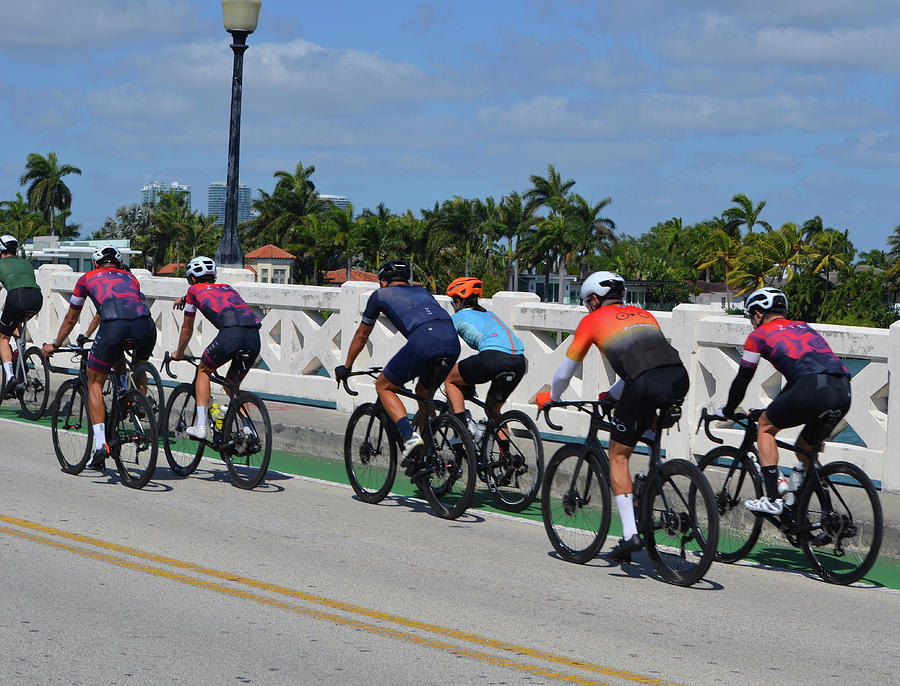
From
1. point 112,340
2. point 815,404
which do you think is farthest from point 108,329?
point 815,404

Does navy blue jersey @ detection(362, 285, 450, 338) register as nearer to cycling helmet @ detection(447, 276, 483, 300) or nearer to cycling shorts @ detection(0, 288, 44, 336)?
cycling helmet @ detection(447, 276, 483, 300)

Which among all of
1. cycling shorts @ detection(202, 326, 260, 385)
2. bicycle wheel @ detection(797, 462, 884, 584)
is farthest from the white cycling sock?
cycling shorts @ detection(202, 326, 260, 385)

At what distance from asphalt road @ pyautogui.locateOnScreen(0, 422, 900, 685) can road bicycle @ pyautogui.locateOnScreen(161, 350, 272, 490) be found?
77cm

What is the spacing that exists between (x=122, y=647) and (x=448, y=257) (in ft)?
351

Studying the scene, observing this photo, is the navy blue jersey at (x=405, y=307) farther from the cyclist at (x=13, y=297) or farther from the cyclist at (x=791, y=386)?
the cyclist at (x=13, y=297)

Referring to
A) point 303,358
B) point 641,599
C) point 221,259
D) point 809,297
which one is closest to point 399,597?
point 641,599

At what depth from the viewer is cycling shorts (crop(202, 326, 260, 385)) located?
35.1 ft

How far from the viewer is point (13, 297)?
14289 millimetres

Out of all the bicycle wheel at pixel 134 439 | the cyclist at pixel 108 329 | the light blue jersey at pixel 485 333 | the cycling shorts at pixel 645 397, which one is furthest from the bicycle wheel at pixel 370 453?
the cycling shorts at pixel 645 397

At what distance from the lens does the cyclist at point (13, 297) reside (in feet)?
47.0

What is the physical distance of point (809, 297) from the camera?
97625 millimetres

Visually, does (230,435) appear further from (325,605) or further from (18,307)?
(18,307)

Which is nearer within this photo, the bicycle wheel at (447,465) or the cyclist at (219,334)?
the bicycle wheel at (447,465)

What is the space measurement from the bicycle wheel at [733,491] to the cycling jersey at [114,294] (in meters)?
5.07
